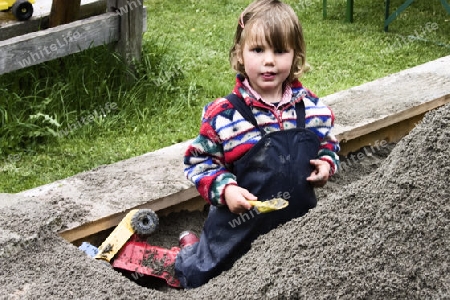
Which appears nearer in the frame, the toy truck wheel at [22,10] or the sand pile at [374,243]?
the sand pile at [374,243]

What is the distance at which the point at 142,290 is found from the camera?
263 centimetres

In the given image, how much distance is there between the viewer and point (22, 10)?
5184 mm

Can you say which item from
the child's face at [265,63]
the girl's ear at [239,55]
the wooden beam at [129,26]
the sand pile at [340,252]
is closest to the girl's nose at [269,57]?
the child's face at [265,63]

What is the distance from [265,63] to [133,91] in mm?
2464

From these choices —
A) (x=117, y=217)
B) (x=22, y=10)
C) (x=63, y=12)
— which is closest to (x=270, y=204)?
(x=117, y=217)

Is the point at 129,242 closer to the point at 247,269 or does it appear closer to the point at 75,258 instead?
the point at 75,258

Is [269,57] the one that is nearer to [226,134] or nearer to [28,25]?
[226,134]

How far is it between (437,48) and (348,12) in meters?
1.15

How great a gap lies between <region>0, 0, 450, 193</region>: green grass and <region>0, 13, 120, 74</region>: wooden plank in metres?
0.16

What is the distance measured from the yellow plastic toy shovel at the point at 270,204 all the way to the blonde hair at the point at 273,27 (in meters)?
0.55

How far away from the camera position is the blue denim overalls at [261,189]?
2.84m

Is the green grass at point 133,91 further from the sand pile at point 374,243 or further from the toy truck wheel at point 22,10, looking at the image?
the sand pile at point 374,243

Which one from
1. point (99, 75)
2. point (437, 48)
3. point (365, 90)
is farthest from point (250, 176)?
point (437, 48)

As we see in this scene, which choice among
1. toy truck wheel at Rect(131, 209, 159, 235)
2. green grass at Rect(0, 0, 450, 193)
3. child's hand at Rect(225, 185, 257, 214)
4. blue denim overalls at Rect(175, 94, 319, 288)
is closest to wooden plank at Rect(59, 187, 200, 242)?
toy truck wheel at Rect(131, 209, 159, 235)
